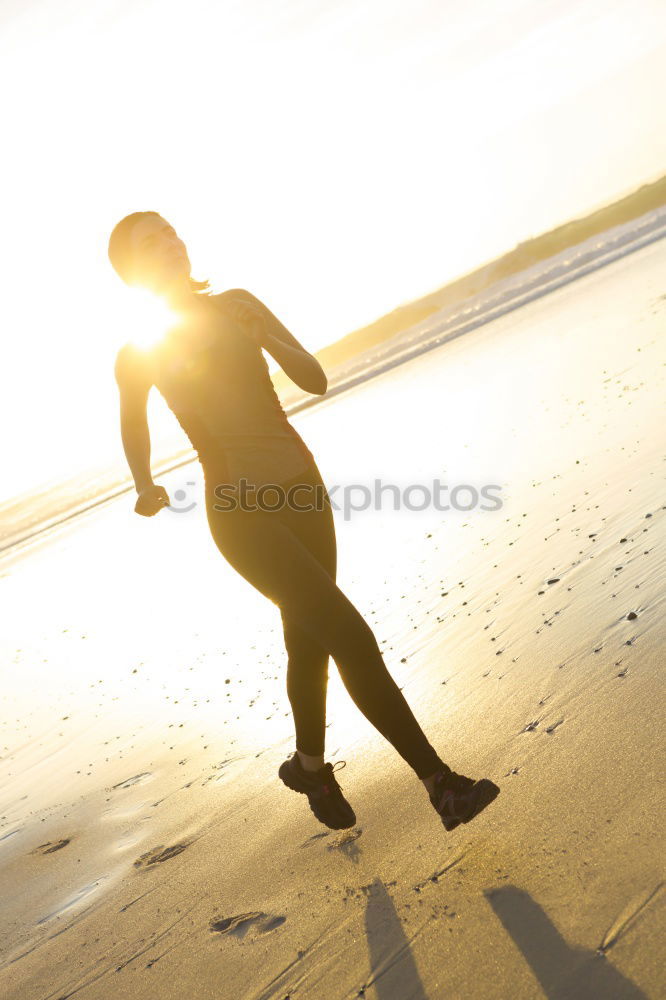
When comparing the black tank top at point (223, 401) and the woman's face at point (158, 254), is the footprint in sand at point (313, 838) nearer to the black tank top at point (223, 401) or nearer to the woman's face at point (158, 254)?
the black tank top at point (223, 401)

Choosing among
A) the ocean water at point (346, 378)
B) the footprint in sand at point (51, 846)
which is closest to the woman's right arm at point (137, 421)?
the footprint in sand at point (51, 846)

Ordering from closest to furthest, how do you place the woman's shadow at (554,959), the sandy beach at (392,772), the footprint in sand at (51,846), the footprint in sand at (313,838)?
the woman's shadow at (554,959) < the sandy beach at (392,772) < the footprint in sand at (313,838) < the footprint in sand at (51,846)

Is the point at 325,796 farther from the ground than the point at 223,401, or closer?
closer

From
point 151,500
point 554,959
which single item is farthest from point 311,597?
point 554,959

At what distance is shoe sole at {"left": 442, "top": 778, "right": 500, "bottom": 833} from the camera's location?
262 centimetres

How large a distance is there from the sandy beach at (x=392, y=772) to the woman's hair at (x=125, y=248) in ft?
5.74

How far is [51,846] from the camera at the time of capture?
12.3 ft

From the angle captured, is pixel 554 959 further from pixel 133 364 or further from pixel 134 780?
pixel 134 780

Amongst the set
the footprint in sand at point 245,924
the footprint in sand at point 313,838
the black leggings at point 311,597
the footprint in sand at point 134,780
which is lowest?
the footprint in sand at point 313,838

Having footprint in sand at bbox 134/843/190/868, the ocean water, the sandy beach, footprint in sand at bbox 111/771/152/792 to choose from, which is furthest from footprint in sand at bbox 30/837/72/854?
the ocean water

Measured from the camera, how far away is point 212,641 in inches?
229

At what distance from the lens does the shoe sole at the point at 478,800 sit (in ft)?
8.58

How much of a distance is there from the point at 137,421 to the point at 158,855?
57.8 inches

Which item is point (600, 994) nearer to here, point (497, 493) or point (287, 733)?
point (287, 733)
